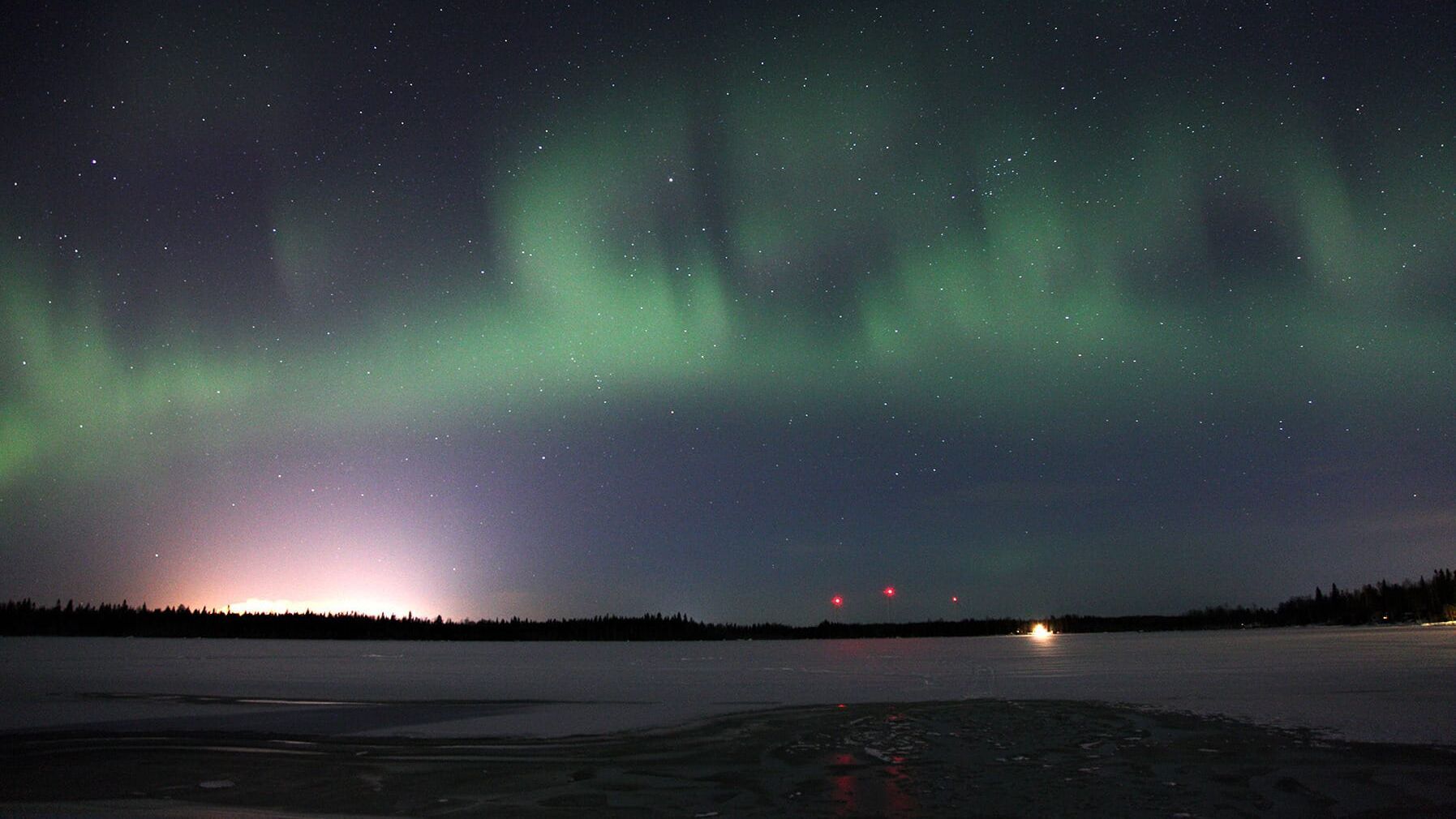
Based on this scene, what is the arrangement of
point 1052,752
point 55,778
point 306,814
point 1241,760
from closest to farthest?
1. point 306,814
2. point 55,778
3. point 1241,760
4. point 1052,752

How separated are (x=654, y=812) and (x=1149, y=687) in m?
20.6

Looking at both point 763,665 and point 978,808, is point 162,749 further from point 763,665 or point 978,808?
point 763,665

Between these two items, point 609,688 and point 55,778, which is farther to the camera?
point 609,688

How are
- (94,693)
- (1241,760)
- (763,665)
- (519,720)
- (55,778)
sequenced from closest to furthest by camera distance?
(55,778), (1241,760), (519,720), (94,693), (763,665)

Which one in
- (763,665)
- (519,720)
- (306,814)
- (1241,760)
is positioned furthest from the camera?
(763,665)

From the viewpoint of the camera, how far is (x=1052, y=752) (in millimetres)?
14430

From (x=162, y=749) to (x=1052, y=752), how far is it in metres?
14.4

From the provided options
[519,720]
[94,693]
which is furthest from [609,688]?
[94,693]

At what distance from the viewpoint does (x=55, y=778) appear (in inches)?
495

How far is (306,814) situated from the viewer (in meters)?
10.4

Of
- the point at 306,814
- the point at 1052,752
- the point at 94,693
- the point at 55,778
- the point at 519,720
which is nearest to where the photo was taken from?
the point at 306,814

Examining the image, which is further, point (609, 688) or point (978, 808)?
point (609, 688)

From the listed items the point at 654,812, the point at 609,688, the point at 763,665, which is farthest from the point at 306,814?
the point at 763,665

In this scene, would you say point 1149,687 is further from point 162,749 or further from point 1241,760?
point 162,749
